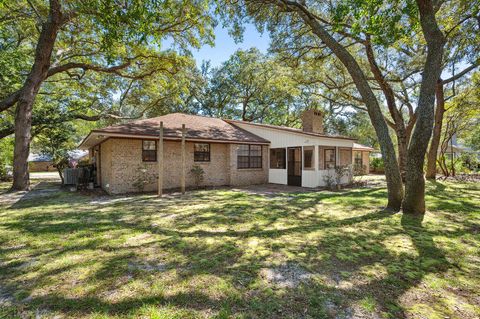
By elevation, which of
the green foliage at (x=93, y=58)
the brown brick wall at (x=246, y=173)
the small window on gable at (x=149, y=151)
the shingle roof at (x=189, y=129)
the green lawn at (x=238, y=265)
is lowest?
the green lawn at (x=238, y=265)

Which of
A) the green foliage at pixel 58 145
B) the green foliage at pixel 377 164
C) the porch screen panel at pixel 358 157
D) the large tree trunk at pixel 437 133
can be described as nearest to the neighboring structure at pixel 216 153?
the green foliage at pixel 58 145

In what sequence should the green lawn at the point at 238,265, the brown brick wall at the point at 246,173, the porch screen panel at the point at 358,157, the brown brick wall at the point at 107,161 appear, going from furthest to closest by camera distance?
the porch screen panel at the point at 358,157, the brown brick wall at the point at 246,173, the brown brick wall at the point at 107,161, the green lawn at the point at 238,265

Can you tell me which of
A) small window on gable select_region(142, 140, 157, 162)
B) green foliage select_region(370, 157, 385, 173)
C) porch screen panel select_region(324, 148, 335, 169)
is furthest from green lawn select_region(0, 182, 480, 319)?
green foliage select_region(370, 157, 385, 173)

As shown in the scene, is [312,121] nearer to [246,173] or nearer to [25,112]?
[246,173]

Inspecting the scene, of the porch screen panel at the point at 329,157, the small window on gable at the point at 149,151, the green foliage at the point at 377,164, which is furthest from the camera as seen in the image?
the green foliage at the point at 377,164

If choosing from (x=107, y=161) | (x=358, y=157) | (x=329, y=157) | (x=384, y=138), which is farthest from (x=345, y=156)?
(x=107, y=161)

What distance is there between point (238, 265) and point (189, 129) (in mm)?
10913

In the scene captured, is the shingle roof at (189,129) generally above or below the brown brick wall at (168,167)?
above

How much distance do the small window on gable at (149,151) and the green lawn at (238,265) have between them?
A: 514 cm

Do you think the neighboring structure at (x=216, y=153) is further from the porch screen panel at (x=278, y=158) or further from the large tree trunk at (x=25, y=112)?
the large tree trunk at (x=25, y=112)

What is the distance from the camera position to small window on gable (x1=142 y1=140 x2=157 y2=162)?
11.9 metres

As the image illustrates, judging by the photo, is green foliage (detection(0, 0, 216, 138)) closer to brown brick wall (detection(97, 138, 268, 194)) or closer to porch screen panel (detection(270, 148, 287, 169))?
brown brick wall (detection(97, 138, 268, 194))

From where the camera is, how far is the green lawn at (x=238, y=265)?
8.98ft

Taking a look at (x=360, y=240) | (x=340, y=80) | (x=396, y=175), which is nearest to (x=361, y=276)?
(x=360, y=240)
